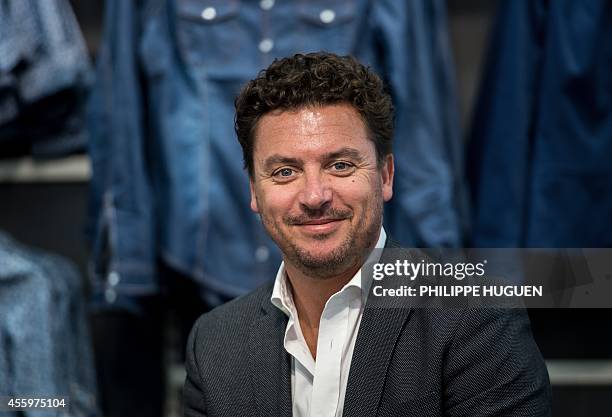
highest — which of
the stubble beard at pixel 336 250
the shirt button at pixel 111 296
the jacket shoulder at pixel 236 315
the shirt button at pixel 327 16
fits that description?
the shirt button at pixel 327 16

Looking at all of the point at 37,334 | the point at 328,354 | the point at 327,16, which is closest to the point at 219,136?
the point at 327,16

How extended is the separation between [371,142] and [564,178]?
693 millimetres

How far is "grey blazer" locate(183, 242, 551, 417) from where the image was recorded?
0.97m

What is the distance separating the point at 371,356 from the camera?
3.27 ft

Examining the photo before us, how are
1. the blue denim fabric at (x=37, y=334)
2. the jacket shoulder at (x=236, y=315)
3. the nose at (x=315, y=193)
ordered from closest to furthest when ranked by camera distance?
the nose at (x=315, y=193) < the jacket shoulder at (x=236, y=315) < the blue denim fabric at (x=37, y=334)

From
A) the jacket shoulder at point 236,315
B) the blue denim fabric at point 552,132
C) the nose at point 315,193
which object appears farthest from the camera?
the blue denim fabric at point 552,132

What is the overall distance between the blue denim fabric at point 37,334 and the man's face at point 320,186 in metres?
0.61

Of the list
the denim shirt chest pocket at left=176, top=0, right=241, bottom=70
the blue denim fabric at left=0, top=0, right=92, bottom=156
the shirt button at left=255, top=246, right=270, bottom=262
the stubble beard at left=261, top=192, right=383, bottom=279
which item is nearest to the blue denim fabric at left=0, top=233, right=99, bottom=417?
the blue denim fabric at left=0, top=0, right=92, bottom=156

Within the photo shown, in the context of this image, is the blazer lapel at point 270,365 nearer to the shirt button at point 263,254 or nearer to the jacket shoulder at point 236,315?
the jacket shoulder at point 236,315

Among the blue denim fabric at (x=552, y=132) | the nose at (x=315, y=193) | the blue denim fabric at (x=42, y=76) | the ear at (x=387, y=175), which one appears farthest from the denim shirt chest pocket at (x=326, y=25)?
the nose at (x=315, y=193)

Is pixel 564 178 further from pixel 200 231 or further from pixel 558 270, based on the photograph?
pixel 200 231

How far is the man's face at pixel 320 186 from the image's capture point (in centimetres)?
98

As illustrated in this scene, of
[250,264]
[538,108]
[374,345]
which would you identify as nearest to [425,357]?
[374,345]

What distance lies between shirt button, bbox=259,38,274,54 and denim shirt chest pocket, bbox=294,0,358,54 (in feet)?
0.15
